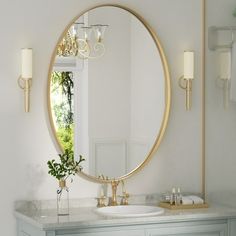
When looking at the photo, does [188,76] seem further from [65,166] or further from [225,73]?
[65,166]

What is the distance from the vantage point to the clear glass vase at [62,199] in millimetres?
4035

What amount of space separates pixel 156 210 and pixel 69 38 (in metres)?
1.12

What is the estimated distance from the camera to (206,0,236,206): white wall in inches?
175

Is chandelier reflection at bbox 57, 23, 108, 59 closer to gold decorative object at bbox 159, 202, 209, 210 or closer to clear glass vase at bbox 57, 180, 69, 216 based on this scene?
clear glass vase at bbox 57, 180, 69, 216

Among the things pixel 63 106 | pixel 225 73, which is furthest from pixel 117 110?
pixel 225 73

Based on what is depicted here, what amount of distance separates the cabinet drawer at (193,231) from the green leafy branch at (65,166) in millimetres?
557

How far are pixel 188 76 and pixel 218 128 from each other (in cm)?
40

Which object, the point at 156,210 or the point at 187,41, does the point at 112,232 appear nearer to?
the point at 156,210

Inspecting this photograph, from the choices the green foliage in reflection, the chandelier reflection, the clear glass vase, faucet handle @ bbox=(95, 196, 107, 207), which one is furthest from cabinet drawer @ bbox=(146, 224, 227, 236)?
the chandelier reflection

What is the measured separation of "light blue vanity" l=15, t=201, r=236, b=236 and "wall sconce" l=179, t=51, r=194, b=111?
73cm

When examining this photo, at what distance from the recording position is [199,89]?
4.57m

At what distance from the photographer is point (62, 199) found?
4199 millimetres

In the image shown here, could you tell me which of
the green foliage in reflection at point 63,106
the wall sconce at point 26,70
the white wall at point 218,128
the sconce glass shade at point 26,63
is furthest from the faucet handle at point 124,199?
the sconce glass shade at point 26,63

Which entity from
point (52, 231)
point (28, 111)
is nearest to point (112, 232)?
point (52, 231)
